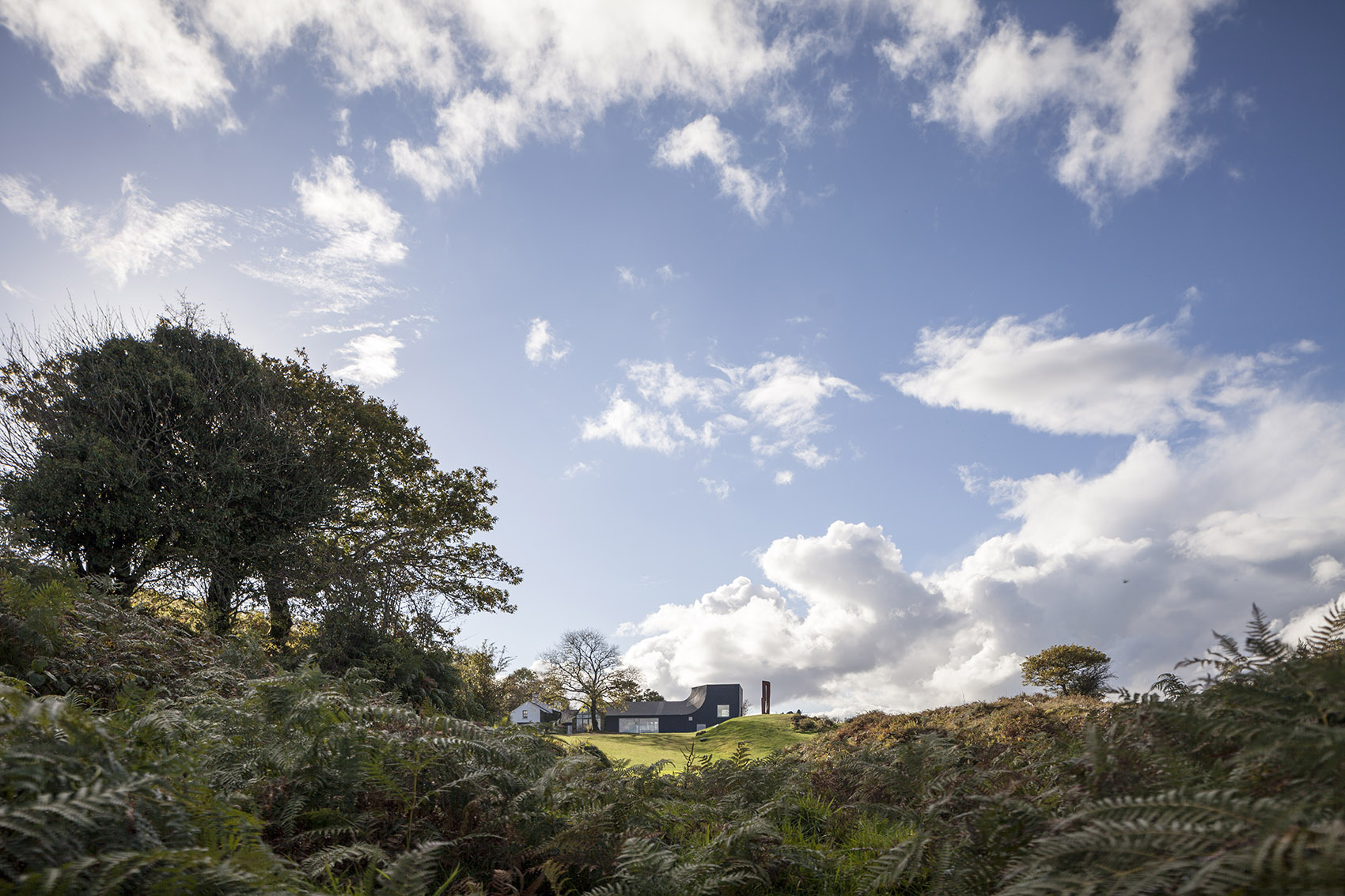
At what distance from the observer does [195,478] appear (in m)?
15.9

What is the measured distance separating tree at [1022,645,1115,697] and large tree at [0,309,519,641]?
49.0 ft

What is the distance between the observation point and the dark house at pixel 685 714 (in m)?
59.8

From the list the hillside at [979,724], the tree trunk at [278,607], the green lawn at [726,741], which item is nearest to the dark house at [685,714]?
the green lawn at [726,741]

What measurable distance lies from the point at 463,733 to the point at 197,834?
1874 millimetres

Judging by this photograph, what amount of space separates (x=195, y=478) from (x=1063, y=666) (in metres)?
24.7

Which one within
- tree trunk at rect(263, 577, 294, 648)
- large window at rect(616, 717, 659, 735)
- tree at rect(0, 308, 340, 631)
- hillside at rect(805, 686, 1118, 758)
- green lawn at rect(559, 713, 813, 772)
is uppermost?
tree at rect(0, 308, 340, 631)

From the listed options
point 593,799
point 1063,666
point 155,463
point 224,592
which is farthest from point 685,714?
point 593,799

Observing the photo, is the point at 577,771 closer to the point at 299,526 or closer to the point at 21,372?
the point at 299,526

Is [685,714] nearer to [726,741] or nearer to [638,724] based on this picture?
[638,724]

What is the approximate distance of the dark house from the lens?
5978cm

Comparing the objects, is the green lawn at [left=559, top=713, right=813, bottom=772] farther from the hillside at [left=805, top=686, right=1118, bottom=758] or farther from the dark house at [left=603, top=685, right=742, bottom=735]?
the dark house at [left=603, top=685, right=742, bottom=735]

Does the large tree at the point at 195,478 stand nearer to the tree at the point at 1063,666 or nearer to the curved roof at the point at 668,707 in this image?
the tree at the point at 1063,666

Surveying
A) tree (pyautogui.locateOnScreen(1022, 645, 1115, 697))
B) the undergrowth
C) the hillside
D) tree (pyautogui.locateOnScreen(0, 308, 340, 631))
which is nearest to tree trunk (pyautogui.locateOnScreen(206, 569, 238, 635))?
tree (pyautogui.locateOnScreen(0, 308, 340, 631))

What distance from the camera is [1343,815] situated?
1.46 m
